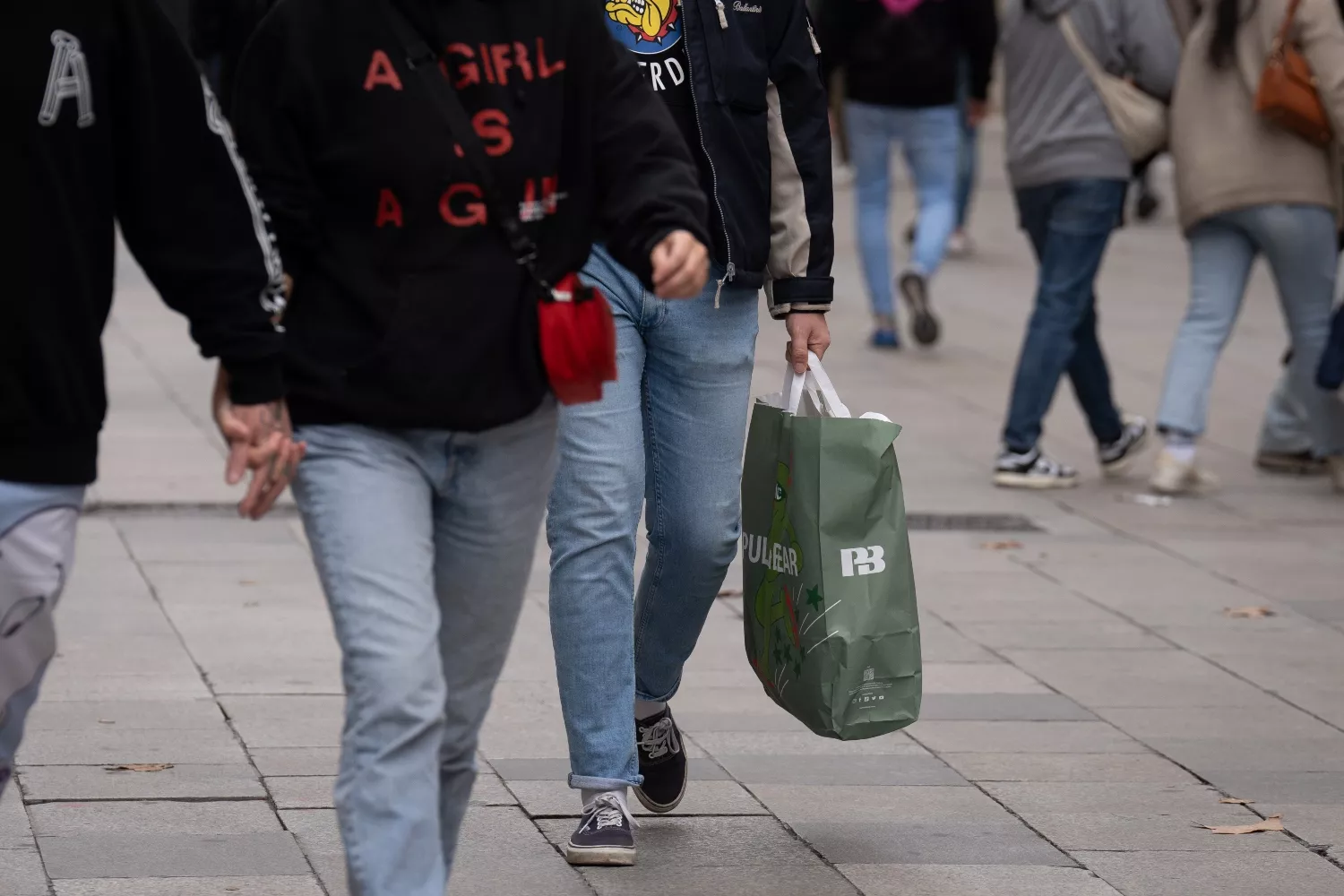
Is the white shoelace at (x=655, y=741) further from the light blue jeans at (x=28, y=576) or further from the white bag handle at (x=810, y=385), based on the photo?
the light blue jeans at (x=28, y=576)

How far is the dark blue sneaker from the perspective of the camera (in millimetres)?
11578

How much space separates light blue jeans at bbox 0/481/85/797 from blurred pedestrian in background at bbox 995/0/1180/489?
222 inches

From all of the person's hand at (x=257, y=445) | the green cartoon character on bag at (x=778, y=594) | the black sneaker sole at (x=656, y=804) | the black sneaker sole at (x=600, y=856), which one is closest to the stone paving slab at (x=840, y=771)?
the black sneaker sole at (x=656, y=804)

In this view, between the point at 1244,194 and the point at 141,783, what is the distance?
15.4 ft

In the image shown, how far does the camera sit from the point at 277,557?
6762 mm

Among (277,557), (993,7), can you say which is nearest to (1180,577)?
(277,557)

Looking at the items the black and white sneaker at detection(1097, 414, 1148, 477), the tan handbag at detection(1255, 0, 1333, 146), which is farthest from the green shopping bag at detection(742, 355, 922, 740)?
the black and white sneaker at detection(1097, 414, 1148, 477)

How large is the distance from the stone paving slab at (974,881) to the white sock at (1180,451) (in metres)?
4.21

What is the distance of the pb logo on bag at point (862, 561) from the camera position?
13.4 ft

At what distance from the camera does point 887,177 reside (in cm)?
1159

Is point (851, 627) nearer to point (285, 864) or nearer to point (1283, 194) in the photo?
point (285, 864)

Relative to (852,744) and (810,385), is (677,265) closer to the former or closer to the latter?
(810,385)

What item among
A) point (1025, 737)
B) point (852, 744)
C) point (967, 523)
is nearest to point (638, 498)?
point (852, 744)

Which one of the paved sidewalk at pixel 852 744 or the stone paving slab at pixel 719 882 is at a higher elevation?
the stone paving slab at pixel 719 882
